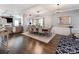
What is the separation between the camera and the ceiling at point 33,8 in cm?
200

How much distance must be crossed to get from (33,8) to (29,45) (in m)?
0.96

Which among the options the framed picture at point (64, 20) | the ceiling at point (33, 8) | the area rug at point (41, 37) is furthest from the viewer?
the area rug at point (41, 37)

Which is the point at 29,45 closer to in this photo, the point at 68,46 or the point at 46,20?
the point at 46,20

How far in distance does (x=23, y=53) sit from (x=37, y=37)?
1.80ft

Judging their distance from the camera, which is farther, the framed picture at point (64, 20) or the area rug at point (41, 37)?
the area rug at point (41, 37)

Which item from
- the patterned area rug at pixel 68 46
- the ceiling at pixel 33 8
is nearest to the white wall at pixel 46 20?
the ceiling at pixel 33 8

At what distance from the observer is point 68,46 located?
7.21 feet

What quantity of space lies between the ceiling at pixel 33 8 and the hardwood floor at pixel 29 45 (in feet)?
2.10

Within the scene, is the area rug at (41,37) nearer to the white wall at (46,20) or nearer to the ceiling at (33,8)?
the white wall at (46,20)

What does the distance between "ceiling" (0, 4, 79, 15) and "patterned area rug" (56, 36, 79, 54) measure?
757 mm

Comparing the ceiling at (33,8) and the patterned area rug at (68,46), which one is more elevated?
the ceiling at (33,8)

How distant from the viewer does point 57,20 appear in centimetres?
219
